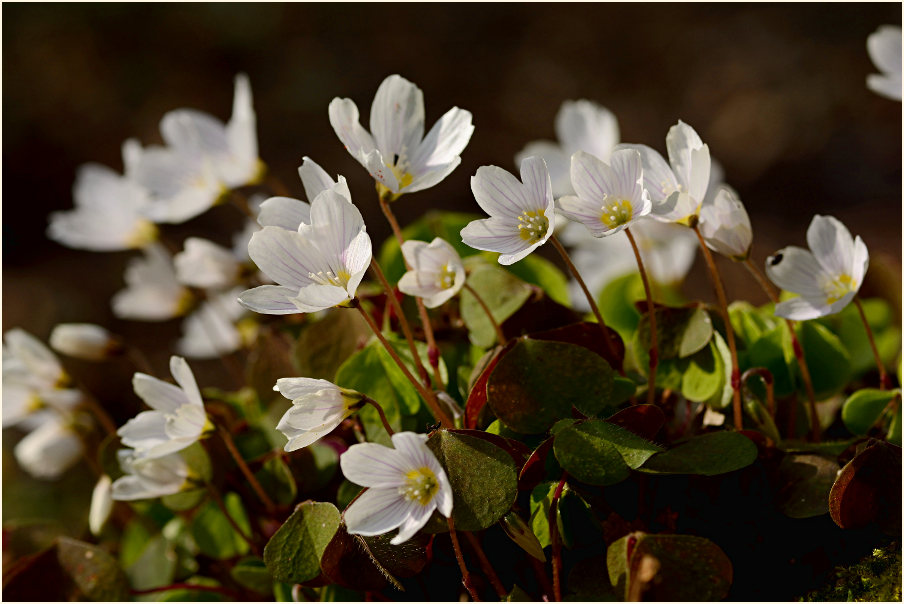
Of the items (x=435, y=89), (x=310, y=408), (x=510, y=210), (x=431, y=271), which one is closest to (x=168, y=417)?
(x=310, y=408)

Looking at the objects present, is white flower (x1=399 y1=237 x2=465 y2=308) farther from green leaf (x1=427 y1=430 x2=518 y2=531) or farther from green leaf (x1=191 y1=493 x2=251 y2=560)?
green leaf (x1=191 y1=493 x2=251 y2=560)

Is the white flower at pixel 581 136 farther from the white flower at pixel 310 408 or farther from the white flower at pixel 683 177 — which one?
the white flower at pixel 310 408

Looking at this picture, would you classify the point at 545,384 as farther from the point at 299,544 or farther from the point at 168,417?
Result: the point at 168,417

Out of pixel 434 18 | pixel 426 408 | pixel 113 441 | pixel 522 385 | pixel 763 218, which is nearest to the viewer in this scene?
pixel 522 385

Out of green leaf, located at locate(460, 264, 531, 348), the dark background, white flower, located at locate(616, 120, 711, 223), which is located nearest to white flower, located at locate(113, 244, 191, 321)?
green leaf, located at locate(460, 264, 531, 348)

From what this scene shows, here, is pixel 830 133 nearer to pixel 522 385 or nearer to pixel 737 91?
pixel 737 91

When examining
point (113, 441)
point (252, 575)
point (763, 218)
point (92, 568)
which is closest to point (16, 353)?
point (113, 441)

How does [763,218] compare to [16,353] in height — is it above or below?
A: below
